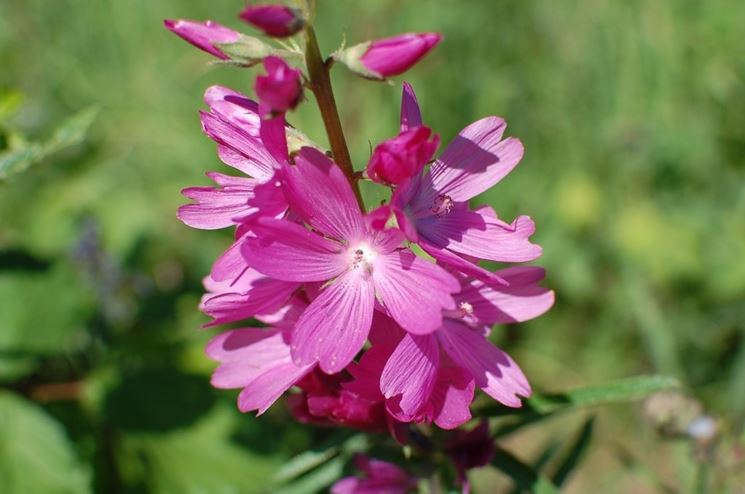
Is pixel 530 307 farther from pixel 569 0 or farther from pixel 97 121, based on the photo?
pixel 97 121

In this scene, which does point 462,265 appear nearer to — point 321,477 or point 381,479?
point 381,479

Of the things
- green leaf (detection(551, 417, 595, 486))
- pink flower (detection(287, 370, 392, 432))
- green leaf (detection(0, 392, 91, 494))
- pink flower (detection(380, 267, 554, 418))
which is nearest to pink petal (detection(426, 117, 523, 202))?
pink flower (detection(380, 267, 554, 418))

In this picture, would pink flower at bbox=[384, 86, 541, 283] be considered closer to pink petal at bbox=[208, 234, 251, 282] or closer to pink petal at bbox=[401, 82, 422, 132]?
pink petal at bbox=[401, 82, 422, 132]

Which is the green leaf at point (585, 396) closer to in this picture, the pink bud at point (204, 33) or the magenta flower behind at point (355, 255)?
the magenta flower behind at point (355, 255)

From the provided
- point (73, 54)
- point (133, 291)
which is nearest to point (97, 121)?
point (73, 54)

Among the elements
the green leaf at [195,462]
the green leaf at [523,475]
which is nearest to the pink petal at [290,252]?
the green leaf at [523,475]

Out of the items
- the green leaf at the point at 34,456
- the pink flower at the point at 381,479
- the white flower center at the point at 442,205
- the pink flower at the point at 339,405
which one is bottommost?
the green leaf at the point at 34,456

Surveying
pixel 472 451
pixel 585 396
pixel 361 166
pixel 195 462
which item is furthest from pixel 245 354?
pixel 361 166

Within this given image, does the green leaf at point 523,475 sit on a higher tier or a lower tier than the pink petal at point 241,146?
lower
